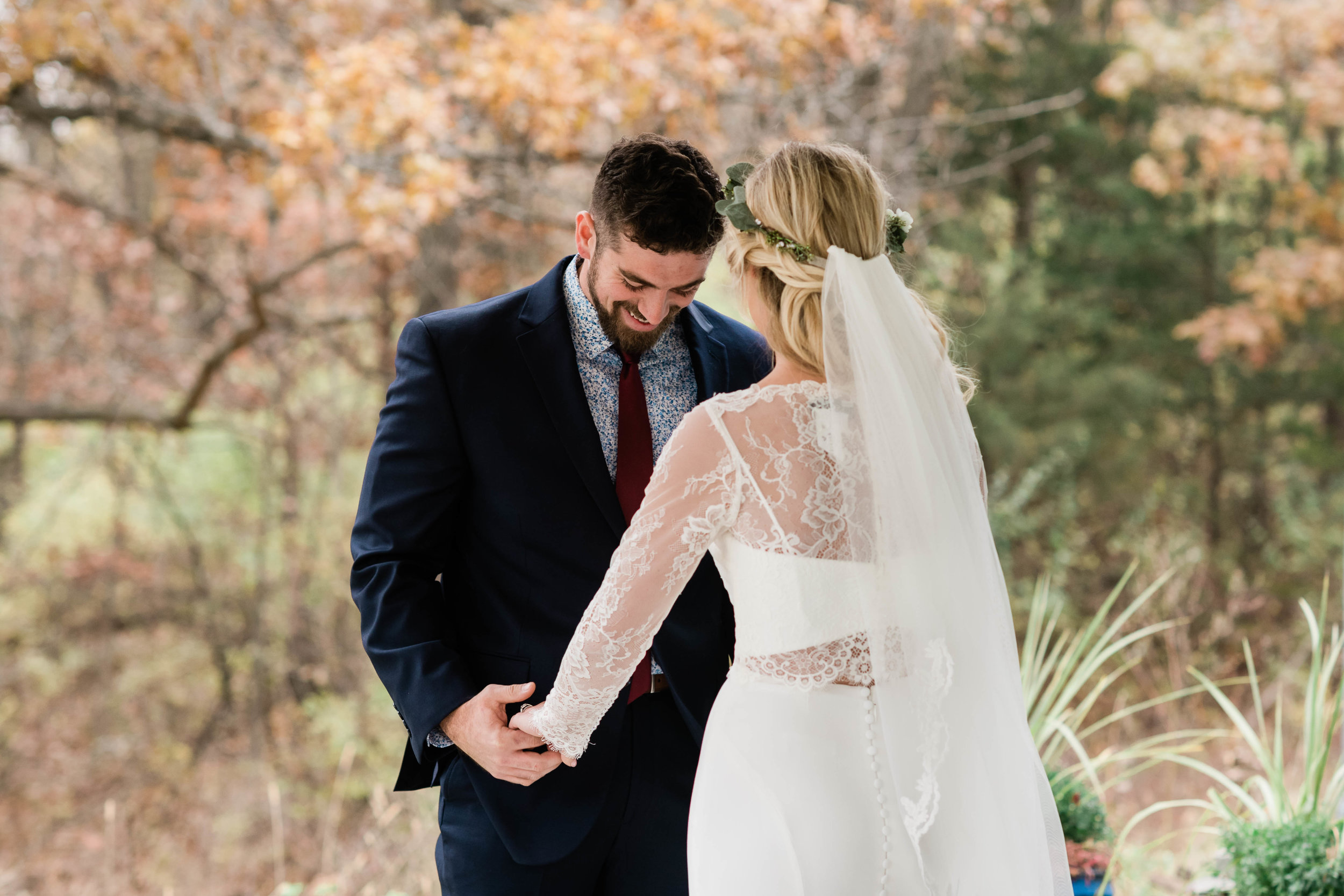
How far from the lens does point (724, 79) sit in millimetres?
5246

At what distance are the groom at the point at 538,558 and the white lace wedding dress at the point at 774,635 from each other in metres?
0.33

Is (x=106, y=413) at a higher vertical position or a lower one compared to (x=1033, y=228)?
lower

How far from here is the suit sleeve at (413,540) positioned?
1889mm

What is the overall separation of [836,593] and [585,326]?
82 cm

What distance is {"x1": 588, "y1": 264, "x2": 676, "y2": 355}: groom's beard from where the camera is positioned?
2.05m

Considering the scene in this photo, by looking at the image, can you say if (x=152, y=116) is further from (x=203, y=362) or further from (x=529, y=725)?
(x=529, y=725)

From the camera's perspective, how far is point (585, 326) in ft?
7.00

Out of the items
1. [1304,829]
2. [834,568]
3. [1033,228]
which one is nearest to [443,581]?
[834,568]

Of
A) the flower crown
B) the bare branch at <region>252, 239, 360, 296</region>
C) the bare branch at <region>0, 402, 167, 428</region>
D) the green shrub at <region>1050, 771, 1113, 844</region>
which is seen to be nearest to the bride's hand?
the flower crown

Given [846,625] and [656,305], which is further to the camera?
[656,305]

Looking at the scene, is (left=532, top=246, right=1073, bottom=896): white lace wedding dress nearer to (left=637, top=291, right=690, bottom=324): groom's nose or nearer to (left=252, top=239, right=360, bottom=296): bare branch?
(left=637, top=291, right=690, bottom=324): groom's nose

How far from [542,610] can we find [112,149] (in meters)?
8.62

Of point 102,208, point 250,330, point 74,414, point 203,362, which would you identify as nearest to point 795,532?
point 250,330

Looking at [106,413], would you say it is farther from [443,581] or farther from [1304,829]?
[1304,829]
